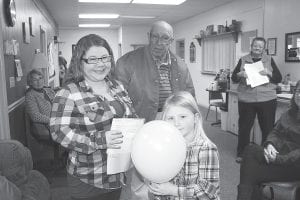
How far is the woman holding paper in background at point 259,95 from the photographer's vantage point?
3643 millimetres

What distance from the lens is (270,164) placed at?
2.20 metres

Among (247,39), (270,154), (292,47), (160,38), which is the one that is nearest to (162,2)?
(247,39)

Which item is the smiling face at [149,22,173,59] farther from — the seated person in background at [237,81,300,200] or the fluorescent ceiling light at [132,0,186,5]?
the fluorescent ceiling light at [132,0,186,5]

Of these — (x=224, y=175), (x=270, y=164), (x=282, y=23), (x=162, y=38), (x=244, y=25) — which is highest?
(x=244, y=25)

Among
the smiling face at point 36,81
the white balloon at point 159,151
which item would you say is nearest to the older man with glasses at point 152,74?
the white balloon at point 159,151

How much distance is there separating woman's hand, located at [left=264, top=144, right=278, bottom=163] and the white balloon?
1.28m

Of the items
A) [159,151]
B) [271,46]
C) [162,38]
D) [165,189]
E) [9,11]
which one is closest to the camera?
[159,151]

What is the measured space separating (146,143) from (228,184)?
7.65ft

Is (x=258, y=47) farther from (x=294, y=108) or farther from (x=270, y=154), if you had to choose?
(x=270, y=154)

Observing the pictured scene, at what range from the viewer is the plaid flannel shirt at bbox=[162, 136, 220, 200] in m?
1.27

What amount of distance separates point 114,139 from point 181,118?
1.01 feet

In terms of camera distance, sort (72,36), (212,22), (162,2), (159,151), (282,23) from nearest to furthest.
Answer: (159,151), (282,23), (162,2), (212,22), (72,36)

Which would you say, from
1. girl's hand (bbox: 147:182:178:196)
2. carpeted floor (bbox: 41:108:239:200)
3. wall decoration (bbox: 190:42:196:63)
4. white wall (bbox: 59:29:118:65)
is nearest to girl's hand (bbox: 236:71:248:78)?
carpeted floor (bbox: 41:108:239:200)

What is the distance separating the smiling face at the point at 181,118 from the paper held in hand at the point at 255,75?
2.49 meters
